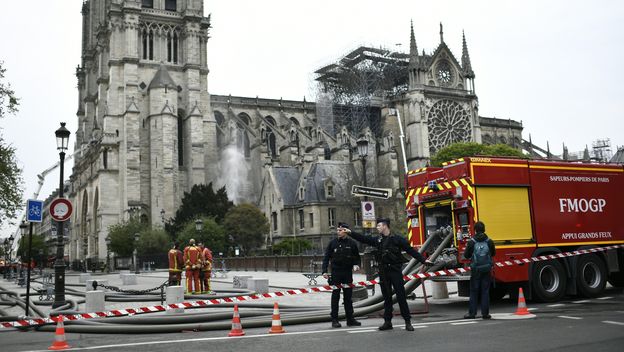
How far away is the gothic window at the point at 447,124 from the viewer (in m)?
71.5

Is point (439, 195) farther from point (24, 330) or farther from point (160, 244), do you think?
point (160, 244)

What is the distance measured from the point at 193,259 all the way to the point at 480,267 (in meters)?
9.54

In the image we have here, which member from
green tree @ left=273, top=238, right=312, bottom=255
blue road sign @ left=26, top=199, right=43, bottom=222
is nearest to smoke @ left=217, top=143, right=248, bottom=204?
green tree @ left=273, top=238, right=312, bottom=255

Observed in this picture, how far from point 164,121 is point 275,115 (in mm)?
19843

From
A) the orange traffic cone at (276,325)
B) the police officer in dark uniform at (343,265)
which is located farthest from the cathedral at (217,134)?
the orange traffic cone at (276,325)

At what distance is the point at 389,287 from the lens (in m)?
9.67

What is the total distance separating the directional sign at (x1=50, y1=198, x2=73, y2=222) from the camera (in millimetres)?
14719

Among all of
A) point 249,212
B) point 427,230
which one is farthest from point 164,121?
point 427,230

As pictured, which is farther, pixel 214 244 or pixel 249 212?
pixel 249 212

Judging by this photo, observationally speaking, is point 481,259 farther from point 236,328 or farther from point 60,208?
point 60,208

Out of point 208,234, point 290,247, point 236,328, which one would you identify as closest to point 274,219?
point 290,247

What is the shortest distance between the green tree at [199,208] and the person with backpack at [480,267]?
134ft

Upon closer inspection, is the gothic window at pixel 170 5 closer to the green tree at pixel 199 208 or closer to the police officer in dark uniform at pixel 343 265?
the green tree at pixel 199 208

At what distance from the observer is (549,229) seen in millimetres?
13102
